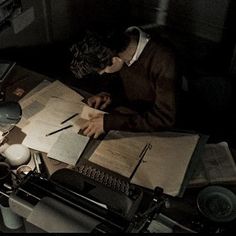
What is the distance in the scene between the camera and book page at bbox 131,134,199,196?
2062 millimetres

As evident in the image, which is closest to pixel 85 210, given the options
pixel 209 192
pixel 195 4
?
pixel 209 192

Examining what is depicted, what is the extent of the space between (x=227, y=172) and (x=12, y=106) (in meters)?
1.16

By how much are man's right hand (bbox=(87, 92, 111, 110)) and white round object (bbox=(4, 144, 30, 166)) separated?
0.53 meters

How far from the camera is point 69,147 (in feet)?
7.36

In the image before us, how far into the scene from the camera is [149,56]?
2314 millimetres

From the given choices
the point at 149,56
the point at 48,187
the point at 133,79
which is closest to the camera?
the point at 48,187

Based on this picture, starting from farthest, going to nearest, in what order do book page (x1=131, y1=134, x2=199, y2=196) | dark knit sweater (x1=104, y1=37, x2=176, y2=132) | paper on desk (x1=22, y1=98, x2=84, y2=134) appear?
paper on desk (x1=22, y1=98, x2=84, y2=134) < dark knit sweater (x1=104, y1=37, x2=176, y2=132) < book page (x1=131, y1=134, x2=199, y2=196)

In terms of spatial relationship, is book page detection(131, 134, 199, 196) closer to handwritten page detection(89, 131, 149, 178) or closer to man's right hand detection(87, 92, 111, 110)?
handwritten page detection(89, 131, 149, 178)

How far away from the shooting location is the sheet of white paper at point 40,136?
2251 millimetres

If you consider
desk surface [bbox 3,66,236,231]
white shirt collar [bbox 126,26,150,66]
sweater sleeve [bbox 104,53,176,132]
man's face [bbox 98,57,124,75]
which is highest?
white shirt collar [bbox 126,26,150,66]

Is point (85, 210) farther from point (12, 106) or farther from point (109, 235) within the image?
point (12, 106)

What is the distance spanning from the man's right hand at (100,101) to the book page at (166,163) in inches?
16.8

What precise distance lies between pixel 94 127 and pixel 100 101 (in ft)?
0.87

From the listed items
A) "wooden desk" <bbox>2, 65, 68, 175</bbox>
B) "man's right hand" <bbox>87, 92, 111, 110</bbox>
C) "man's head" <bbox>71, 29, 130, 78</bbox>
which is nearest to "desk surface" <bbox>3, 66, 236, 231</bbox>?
"wooden desk" <bbox>2, 65, 68, 175</bbox>
